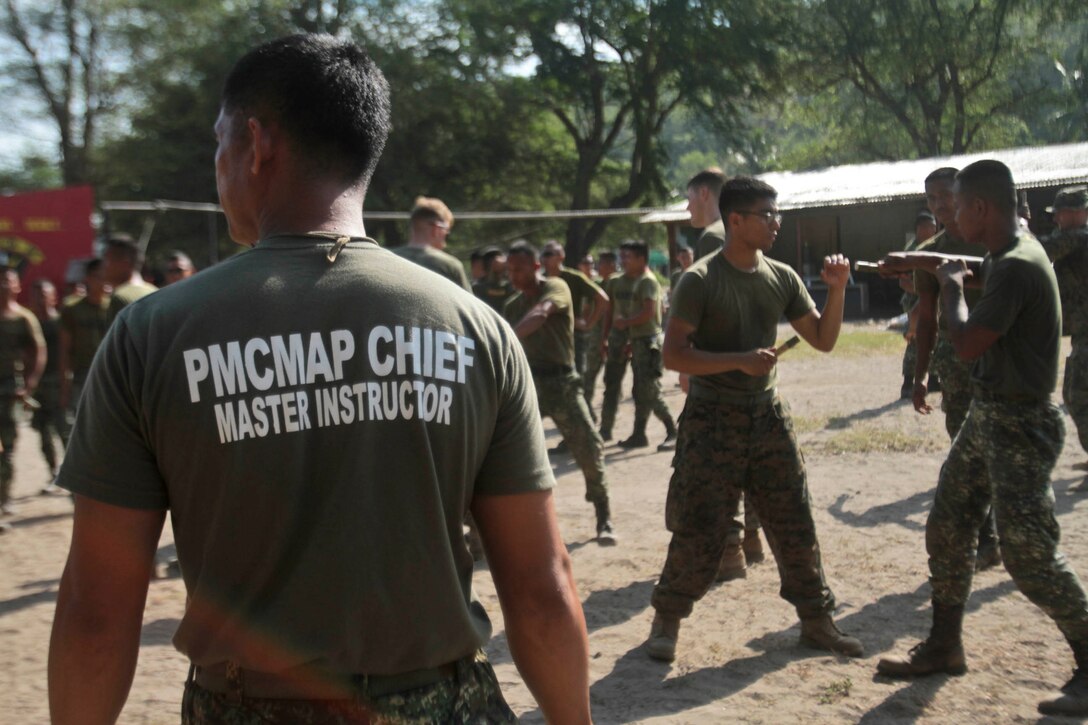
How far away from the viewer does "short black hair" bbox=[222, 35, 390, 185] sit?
1.80 metres

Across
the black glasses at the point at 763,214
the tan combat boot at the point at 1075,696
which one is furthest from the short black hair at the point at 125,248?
the tan combat boot at the point at 1075,696

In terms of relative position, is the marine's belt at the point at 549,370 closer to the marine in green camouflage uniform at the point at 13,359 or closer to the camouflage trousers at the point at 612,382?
the camouflage trousers at the point at 612,382

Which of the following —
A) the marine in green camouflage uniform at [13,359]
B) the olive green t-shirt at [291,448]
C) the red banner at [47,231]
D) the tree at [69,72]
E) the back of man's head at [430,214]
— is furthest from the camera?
the tree at [69,72]

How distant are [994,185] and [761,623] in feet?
8.18

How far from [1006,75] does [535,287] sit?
124ft

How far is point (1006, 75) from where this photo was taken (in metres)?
40.3

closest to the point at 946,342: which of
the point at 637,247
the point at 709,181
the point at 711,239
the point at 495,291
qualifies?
the point at 711,239

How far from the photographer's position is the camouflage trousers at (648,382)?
10.9 metres

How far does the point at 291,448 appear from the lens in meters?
1.67

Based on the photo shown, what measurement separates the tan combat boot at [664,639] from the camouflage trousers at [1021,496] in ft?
4.44

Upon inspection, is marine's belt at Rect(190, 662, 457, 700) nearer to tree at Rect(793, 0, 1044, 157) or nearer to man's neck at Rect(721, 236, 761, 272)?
man's neck at Rect(721, 236, 761, 272)

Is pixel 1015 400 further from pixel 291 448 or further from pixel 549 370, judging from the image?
pixel 549 370

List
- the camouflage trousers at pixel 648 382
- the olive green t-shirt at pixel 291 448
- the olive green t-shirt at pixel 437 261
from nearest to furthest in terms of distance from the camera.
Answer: the olive green t-shirt at pixel 291 448
the olive green t-shirt at pixel 437 261
the camouflage trousers at pixel 648 382

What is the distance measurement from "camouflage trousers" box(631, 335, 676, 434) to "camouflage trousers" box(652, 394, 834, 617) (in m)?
5.68
